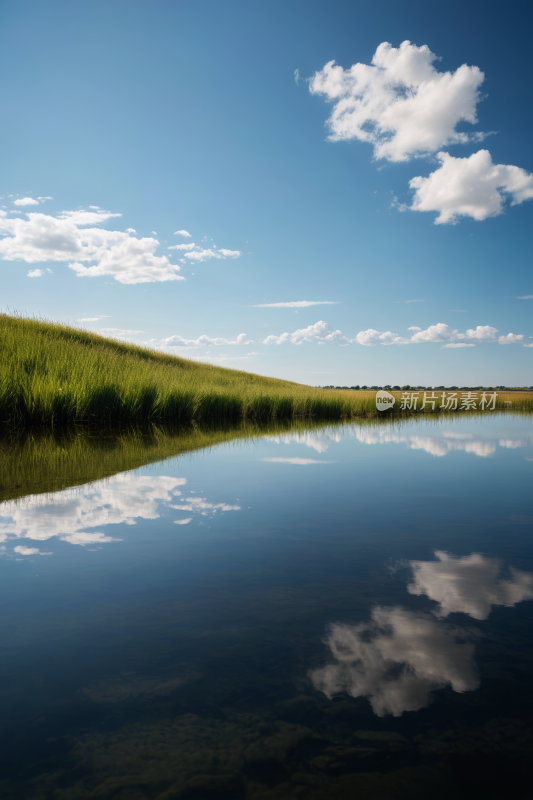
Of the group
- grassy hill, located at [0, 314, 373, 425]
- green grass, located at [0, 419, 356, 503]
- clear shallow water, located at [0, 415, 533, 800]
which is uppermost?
grassy hill, located at [0, 314, 373, 425]

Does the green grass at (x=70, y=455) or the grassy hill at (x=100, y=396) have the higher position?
the grassy hill at (x=100, y=396)

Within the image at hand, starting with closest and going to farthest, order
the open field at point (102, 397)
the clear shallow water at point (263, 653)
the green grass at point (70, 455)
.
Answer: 1. the clear shallow water at point (263, 653)
2. the green grass at point (70, 455)
3. the open field at point (102, 397)

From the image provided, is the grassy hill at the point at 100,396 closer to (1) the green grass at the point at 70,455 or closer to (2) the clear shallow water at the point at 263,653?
(1) the green grass at the point at 70,455

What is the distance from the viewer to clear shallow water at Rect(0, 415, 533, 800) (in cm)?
93

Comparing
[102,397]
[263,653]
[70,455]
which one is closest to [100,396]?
[102,397]

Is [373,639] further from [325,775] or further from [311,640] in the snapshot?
[325,775]

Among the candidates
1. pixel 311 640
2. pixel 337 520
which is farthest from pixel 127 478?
pixel 311 640

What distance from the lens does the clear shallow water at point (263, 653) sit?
0.93 m

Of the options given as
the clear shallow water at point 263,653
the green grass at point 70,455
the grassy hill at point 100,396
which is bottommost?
the green grass at point 70,455

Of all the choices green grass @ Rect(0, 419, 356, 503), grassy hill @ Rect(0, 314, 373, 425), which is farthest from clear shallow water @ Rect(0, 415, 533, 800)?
grassy hill @ Rect(0, 314, 373, 425)

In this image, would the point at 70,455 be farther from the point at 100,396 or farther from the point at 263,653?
the point at 100,396

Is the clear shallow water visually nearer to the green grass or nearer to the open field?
the green grass

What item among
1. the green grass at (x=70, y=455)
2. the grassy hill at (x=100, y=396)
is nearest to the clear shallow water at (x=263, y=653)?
the green grass at (x=70, y=455)

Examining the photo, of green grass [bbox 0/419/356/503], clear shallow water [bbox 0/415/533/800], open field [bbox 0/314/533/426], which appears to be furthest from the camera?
open field [bbox 0/314/533/426]
